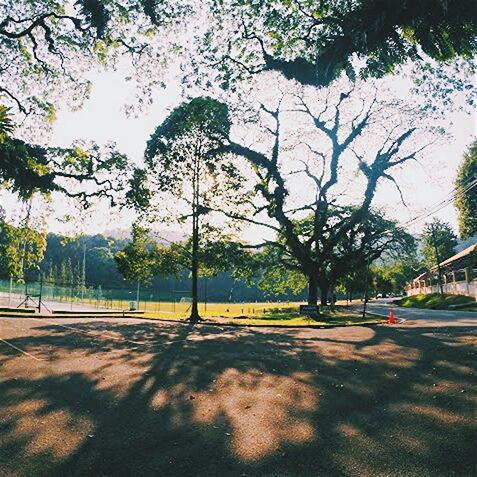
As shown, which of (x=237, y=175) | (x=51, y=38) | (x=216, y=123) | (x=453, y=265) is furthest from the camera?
(x=453, y=265)

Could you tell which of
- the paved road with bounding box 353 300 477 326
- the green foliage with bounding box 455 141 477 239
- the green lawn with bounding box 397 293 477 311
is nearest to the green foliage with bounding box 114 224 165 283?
the paved road with bounding box 353 300 477 326

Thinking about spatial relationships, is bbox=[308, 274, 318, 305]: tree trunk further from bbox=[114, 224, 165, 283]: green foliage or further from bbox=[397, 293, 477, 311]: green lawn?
bbox=[397, 293, 477, 311]: green lawn

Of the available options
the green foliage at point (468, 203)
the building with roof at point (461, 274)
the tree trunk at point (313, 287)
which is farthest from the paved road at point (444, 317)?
the green foliage at point (468, 203)

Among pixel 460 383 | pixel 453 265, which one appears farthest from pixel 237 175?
pixel 453 265

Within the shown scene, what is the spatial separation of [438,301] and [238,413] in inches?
1817

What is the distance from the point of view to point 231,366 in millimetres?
8938

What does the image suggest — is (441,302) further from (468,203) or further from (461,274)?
(468,203)

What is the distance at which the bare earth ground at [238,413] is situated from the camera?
13.1 feet

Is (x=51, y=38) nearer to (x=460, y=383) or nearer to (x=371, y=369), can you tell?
(x=371, y=369)

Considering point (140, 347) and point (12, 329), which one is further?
point (12, 329)

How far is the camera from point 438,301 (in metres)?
45.1

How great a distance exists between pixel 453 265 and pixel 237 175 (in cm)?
3725

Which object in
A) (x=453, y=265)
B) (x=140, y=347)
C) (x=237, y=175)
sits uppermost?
(x=237, y=175)

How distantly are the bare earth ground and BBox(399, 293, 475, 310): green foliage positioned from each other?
36.2 m
